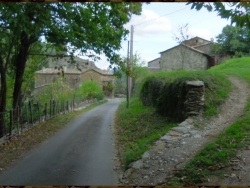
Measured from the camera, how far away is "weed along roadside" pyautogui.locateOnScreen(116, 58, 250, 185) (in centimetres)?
347

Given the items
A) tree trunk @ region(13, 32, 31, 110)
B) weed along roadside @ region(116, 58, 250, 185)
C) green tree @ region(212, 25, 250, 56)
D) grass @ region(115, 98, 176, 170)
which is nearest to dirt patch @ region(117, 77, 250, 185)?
weed along roadside @ region(116, 58, 250, 185)

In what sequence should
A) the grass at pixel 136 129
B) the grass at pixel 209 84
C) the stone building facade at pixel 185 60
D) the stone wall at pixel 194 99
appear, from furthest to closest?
the grass at pixel 209 84 < the stone wall at pixel 194 99 < the grass at pixel 136 129 < the stone building facade at pixel 185 60

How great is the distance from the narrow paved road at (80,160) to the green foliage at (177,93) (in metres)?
1.54

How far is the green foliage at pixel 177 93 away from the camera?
6.00 m

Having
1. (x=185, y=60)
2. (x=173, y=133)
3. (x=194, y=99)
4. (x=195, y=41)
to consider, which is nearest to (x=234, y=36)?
(x=195, y=41)

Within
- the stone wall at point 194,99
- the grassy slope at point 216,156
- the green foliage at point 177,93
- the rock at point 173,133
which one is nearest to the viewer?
the grassy slope at point 216,156

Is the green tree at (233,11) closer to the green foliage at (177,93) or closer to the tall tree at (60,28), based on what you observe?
the tall tree at (60,28)

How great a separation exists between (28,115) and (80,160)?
203 inches

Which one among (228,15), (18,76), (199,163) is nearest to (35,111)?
(18,76)

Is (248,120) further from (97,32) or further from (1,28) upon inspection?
(1,28)

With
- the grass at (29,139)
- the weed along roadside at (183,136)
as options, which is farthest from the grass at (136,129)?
the grass at (29,139)

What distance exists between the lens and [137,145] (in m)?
4.81

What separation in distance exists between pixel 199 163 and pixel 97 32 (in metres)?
3.42

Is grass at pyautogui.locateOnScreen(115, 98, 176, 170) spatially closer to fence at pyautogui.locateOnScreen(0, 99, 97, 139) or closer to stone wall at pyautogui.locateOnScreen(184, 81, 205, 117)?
stone wall at pyautogui.locateOnScreen(184, 81, 205, 117)
